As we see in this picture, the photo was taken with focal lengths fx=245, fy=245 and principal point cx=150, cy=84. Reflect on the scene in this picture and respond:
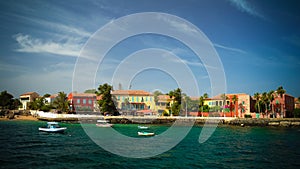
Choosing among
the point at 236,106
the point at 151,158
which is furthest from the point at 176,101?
the point at 151,158

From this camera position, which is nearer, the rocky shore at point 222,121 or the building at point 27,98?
the rocky shore at point 222,121

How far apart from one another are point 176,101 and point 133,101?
18.4m

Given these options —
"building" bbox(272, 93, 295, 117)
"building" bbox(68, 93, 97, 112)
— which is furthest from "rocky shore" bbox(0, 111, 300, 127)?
"building" bbox(68, 93, 97, 112)

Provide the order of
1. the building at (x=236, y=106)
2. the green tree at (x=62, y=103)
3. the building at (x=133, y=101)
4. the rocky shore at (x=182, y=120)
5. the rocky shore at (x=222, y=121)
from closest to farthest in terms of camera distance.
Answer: the rocky shore at (x=182, y=120)
the rocky shore at (x=222, y=121)
the building at (x=236, y=106)
the green tree at (x=62, y=103)
the building at (x=133, y=101)

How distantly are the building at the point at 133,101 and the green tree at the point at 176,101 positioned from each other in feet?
41.9

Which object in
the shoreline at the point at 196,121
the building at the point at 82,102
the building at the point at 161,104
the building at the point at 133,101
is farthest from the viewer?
the building at the point at 161,104

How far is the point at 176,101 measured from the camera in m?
81.4

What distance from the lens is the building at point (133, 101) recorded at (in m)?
90.9

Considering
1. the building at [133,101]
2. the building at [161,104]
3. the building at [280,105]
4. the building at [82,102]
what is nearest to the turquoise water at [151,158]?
the building at [280,105]

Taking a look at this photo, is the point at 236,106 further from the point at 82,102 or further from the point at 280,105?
the point at 82,102

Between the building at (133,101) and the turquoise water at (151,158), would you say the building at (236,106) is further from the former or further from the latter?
the turquoise water at (151,158)

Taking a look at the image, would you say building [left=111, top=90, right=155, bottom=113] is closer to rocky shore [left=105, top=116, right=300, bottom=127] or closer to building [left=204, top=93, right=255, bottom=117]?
rocky shore [left=105, top=116, right=300, bottom=127]

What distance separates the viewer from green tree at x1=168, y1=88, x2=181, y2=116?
80.1 metres

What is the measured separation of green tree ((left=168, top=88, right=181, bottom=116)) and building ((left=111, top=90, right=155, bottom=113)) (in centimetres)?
1277
